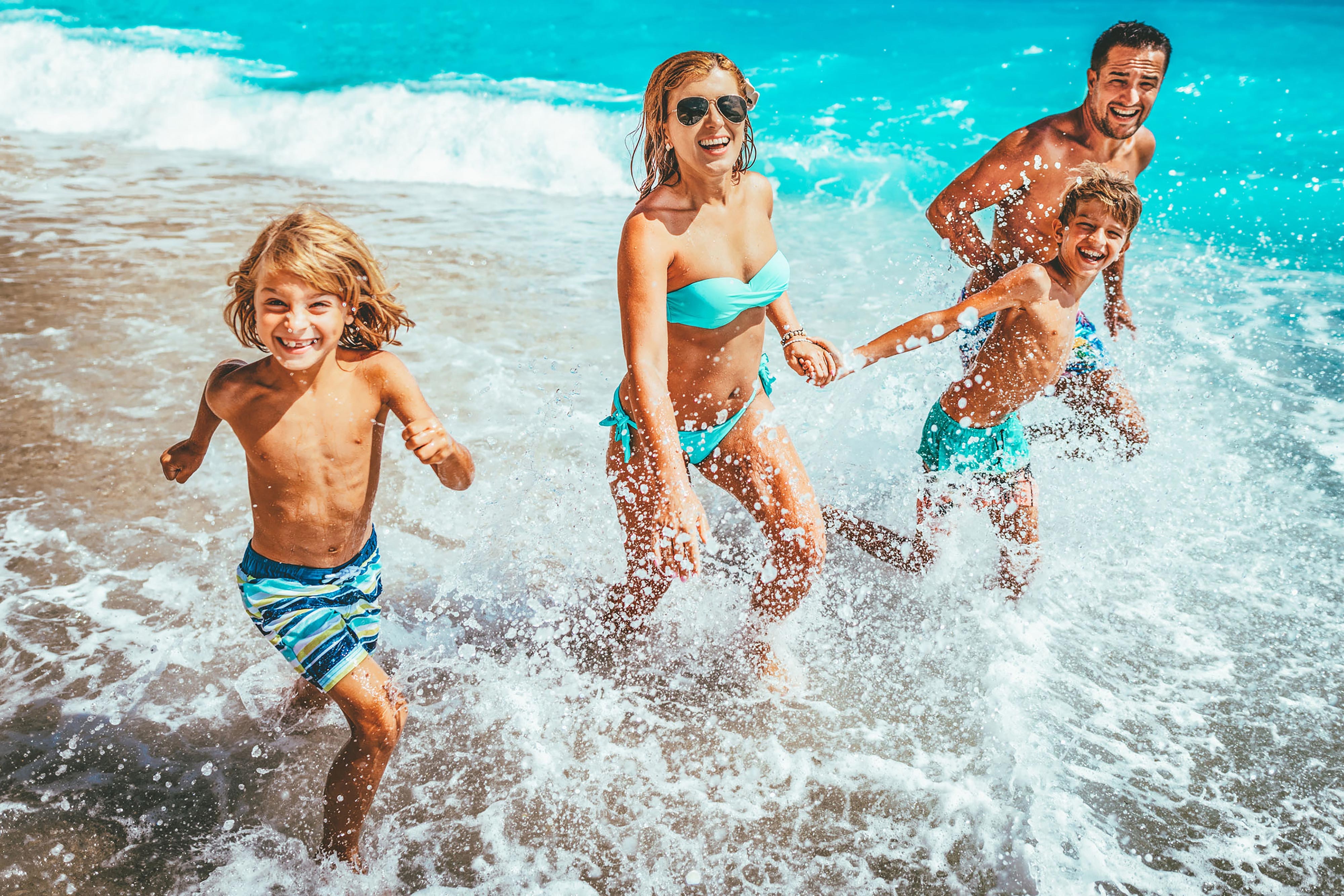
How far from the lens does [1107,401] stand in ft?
13.7

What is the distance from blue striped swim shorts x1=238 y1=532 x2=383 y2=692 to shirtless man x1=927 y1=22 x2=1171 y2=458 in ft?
8.21

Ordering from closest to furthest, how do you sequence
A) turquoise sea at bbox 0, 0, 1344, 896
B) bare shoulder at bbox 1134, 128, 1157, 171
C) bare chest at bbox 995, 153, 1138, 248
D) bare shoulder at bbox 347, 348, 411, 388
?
1. bare shoulder at bbox 347, 348, 411, 388
2. turquoise sea at bbox 0, 0, 1344, 896
3. bare chest at bbox 995, 153, 1138, 248
4. bare shoulder at bbox 1134, 128, 1157, 171

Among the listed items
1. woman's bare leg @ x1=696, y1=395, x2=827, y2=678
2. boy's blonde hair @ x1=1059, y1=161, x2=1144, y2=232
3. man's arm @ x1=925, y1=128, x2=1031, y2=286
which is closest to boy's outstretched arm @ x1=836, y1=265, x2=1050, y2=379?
boy's blonde hair @ x1=1059, y1=161, x2=1144, y2=232

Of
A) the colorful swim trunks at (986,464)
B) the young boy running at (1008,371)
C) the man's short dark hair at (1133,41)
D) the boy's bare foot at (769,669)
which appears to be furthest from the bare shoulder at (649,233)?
the man's short dark hair at (1133,41)

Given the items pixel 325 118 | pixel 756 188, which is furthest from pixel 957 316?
pixel 325 118

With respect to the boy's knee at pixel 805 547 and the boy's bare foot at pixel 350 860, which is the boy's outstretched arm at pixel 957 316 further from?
the boy's bare foot at pixel 350 860

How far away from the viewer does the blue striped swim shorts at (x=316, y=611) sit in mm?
2449

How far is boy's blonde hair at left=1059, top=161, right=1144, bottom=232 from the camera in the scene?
330 cm

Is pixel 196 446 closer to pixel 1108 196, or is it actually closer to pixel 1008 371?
pixel 1008 371

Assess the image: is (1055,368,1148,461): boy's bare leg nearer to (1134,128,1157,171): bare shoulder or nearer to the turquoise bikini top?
(1134,128,1157,171): bare shoulder

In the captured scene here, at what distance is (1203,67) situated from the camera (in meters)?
14.0

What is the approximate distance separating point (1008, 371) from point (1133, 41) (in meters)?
1.46

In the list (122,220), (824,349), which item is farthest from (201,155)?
(824,349)

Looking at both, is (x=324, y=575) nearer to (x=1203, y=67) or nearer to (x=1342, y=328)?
(x=1342, y=328)
